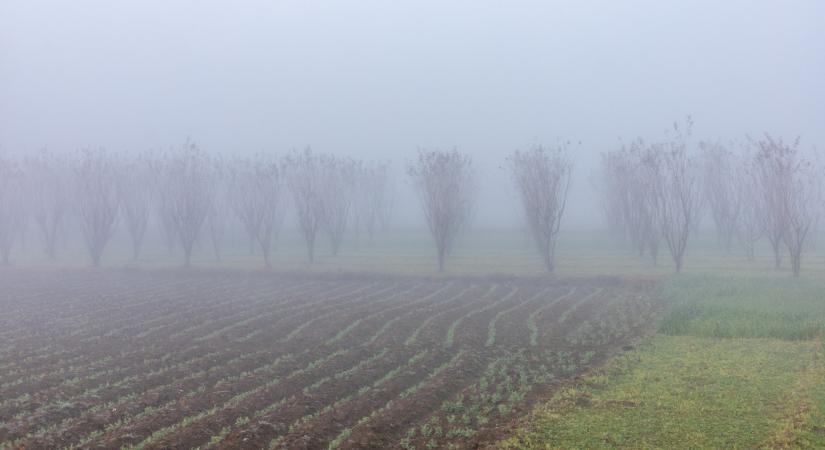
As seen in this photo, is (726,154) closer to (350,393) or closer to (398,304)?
(398,304)

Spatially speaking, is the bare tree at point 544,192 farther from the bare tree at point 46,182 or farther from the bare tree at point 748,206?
the bare tree at point 46,182

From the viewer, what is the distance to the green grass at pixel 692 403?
8.05 m

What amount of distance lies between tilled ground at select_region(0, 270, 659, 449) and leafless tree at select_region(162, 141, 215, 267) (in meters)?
14.0

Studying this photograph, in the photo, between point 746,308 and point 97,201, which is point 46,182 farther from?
point 746,308

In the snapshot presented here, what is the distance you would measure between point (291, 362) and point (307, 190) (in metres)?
30.9

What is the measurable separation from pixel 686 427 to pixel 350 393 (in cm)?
566

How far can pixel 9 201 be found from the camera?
43.7m

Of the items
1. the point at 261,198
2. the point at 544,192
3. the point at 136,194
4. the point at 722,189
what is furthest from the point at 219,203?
the point at 722,189

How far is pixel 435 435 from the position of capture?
28.7 feet

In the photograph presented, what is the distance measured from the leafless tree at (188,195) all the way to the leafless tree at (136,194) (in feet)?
8.29

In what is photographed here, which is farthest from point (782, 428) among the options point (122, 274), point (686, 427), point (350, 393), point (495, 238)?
point (495, 238)

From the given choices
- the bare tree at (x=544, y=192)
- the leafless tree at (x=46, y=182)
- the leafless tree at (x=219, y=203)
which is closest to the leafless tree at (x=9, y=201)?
the leafless tree at (x=46, y=182)

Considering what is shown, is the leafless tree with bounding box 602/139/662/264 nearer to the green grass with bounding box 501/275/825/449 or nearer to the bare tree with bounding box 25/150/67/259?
the green grass with bounding box 501/275/825/449

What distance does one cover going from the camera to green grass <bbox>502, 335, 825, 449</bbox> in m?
8.05
